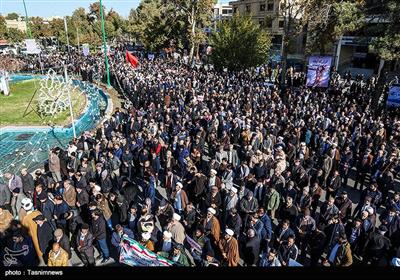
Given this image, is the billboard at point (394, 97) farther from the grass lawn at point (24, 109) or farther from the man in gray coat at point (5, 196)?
the man in gray coat at point (5, 196)

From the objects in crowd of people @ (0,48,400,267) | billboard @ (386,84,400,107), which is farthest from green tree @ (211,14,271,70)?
billboard @ (386,84,400,107)

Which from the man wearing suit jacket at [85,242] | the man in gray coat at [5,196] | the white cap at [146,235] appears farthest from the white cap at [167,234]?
the man in gray coat at [5,196]

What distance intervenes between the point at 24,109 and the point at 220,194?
18757 millimetres

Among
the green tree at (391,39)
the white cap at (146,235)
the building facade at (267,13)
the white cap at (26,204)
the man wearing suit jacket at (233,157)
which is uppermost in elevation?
the building facade at (267,13)

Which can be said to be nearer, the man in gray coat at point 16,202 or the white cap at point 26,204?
the white cap at point 26,204

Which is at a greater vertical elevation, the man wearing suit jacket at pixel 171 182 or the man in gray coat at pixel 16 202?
the man wearing suit jacket at pixel 171 182

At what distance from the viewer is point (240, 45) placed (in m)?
28.0

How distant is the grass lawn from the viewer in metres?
19.1

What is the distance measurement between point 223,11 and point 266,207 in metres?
70.8

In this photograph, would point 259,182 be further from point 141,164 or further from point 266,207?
point 141,164

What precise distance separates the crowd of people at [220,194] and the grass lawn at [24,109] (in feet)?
19.8

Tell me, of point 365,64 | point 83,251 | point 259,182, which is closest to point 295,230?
point 259,182

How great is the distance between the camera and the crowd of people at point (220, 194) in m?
6.38

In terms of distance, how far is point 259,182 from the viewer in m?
8.41
